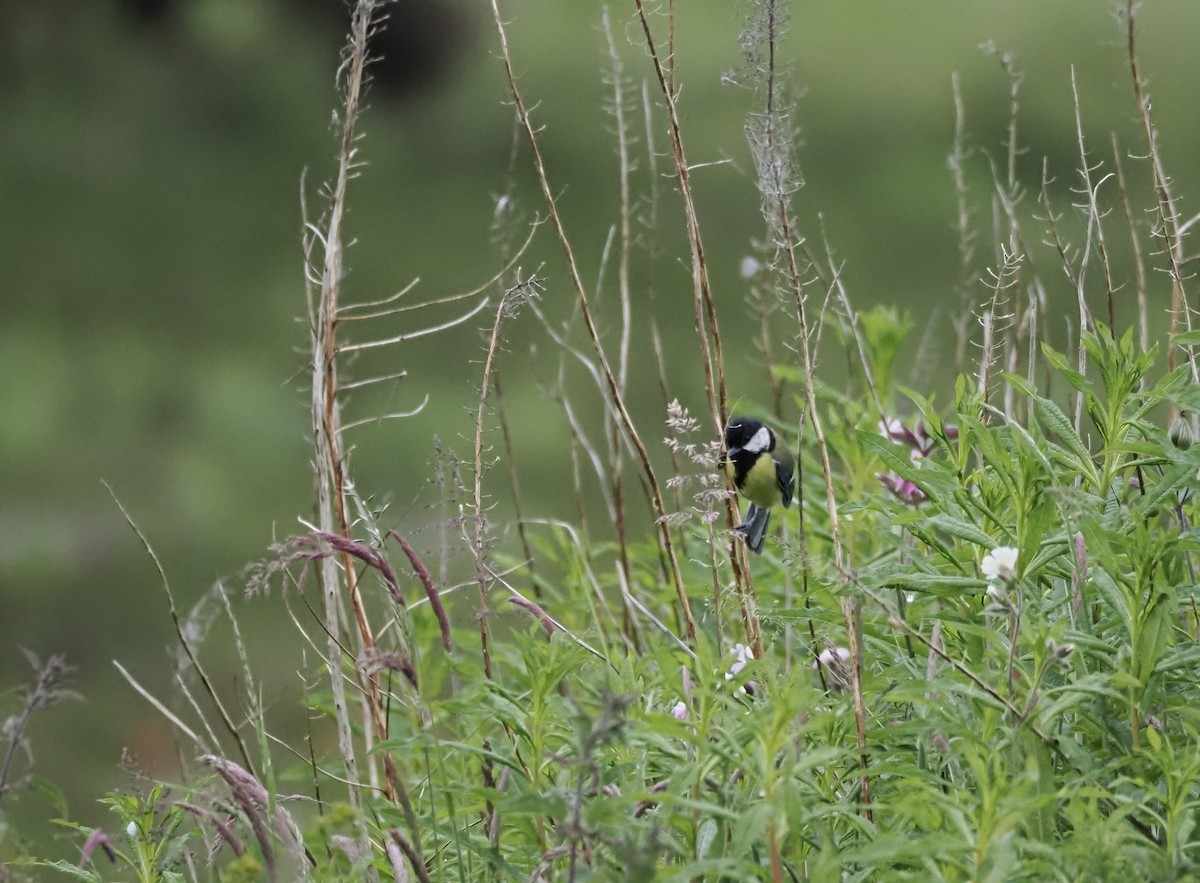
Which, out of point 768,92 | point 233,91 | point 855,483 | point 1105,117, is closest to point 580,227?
point 233,91

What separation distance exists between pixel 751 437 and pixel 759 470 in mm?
128

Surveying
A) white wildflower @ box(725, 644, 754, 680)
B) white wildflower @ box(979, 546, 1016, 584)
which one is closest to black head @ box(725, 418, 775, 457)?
white wildflower @ box(725, 644, 754, 680)

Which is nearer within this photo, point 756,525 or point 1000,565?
point 1000,565

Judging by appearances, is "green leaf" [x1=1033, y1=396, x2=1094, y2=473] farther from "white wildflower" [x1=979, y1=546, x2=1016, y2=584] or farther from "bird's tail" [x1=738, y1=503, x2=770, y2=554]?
"bird's tail" [x1=738, y1=503, x2=770, y2=554]

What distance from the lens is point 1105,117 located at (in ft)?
19.7

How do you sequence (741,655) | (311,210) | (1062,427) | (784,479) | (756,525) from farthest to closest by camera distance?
(311,210) < (784,479) < (756,525) < (741,655) < (1062,427)

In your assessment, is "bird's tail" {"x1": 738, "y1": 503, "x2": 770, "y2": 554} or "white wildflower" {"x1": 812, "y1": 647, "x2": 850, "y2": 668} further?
"bird's tail" {"x1": 738, "y1": 503, "x2": 770, "y2": 554}

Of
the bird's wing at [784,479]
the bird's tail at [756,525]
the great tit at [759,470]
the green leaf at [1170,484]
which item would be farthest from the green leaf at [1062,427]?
the bird's wing at [784,479]

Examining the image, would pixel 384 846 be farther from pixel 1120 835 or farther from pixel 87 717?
pixel 87 717

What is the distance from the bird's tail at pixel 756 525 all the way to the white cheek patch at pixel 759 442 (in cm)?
10

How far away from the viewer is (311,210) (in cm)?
603

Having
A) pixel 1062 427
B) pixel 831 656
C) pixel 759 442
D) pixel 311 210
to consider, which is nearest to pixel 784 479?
pixel 759 442

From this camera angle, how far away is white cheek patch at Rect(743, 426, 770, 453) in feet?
8.07

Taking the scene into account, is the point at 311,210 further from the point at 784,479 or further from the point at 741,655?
the point at 741,655
